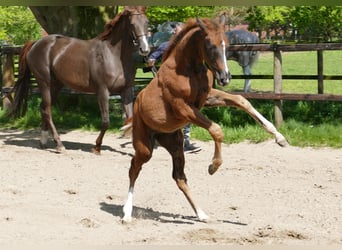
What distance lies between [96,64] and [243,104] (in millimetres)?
4887

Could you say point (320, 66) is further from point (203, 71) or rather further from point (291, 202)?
point (203, 71)

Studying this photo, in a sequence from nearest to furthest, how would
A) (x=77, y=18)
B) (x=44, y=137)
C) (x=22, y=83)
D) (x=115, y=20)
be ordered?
(x=115, y=20)
(x=44, y=137)
(x=22, y=83)
(x=77, y=18)

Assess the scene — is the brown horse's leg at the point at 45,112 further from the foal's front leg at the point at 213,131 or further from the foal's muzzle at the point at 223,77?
the foal's muzzle at the point at 223,77

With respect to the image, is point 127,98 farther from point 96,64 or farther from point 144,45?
point 144,45

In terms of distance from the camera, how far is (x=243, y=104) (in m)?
5.21

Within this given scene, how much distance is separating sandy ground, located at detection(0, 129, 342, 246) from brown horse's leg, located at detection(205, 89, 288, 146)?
31.7 inches

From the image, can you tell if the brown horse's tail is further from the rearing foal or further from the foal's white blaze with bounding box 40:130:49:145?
the rearing foal

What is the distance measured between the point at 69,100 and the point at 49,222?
25.3ft

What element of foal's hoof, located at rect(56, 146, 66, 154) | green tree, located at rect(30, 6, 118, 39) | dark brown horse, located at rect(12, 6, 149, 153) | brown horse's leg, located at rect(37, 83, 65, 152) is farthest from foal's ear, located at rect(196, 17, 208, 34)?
green tree, located at rect(30, 6, 118, 39)

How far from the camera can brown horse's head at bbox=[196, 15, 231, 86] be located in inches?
194

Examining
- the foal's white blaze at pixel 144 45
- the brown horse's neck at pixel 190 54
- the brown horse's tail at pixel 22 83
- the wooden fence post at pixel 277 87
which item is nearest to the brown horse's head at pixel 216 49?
the brown horse's neck at pixel 190 54

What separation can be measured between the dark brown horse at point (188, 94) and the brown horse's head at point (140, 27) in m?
3.38

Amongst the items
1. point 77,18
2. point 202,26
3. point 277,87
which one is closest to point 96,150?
point 277,87

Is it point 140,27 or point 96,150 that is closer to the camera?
point 140,27
